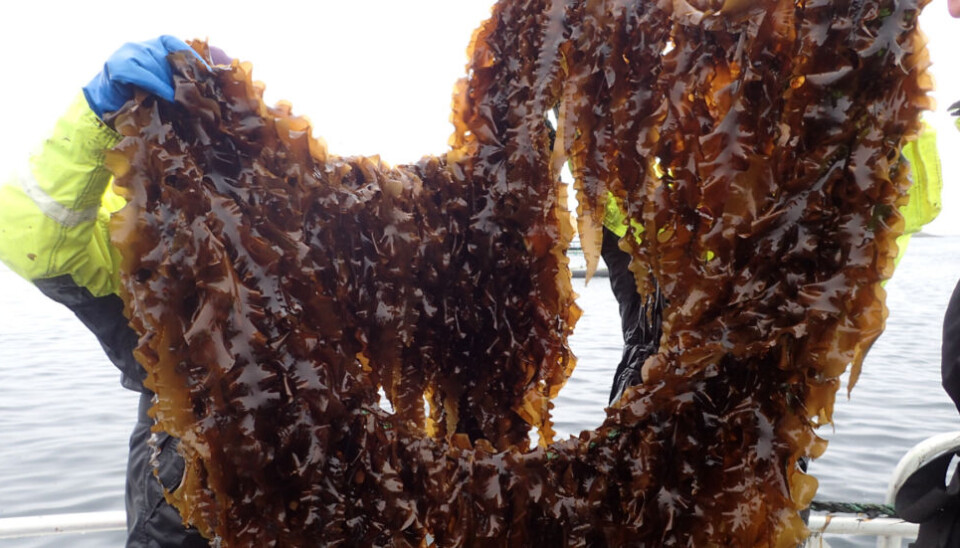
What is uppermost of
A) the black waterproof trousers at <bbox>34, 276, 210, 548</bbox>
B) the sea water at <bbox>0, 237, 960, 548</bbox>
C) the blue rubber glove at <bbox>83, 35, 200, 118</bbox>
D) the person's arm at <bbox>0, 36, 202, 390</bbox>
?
the blue rubber glove at <bbox>83, 35, 200, 118</bbox>

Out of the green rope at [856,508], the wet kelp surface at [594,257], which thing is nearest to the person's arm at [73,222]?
the wet kelp surface at [594,257]

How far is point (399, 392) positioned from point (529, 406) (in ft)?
1.10

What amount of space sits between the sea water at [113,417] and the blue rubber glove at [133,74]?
613cm

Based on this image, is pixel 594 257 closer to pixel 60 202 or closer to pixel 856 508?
pixel 60 202

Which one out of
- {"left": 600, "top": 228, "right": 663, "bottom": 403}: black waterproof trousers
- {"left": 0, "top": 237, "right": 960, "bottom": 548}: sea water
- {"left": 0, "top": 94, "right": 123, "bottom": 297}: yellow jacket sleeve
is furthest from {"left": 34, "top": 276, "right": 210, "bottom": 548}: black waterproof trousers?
{"left": 0, "top": 237, "right": 960, "bottom": 548}: sea water

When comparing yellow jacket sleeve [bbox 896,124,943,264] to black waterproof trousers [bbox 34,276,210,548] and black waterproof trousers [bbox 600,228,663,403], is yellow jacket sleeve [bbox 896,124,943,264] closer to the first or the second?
black waterproof trousers [bbox 600,228,663,403]

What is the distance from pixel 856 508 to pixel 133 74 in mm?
3155

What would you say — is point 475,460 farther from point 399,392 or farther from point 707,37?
point 707,37

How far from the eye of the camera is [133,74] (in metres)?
1.11

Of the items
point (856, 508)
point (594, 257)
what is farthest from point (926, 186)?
point (856, 508)

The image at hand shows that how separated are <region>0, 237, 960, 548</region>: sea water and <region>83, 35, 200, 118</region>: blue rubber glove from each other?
6134mm

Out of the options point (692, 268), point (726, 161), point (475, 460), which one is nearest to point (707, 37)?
point (726, 161)

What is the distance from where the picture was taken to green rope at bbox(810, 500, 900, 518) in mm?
2660

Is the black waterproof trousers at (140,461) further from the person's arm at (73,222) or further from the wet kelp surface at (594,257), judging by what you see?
the wet kelp surface at (594,257)
